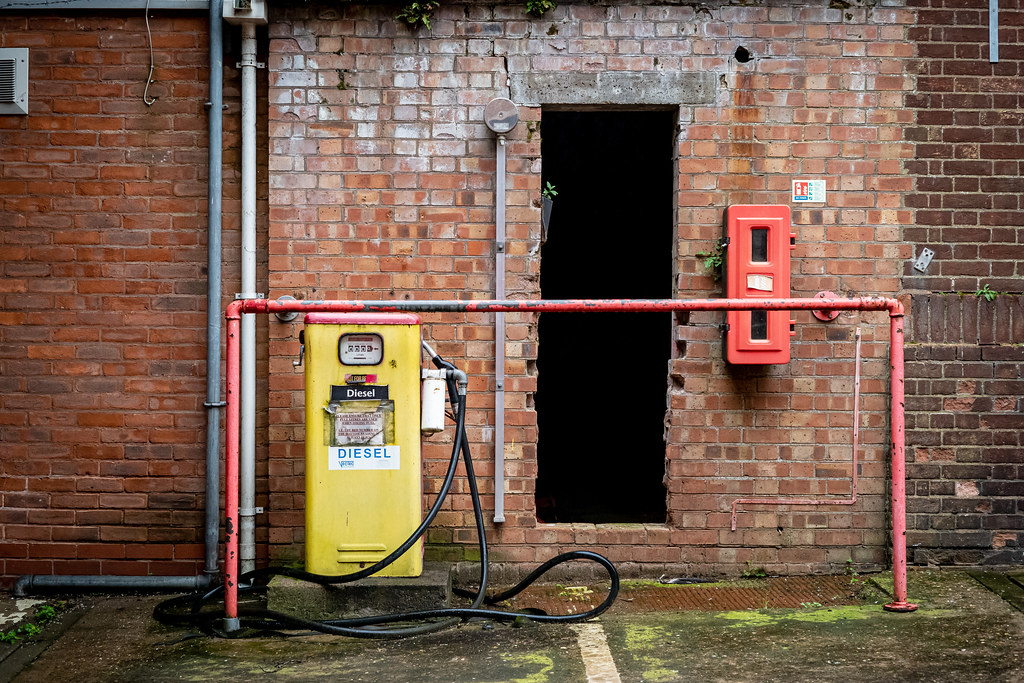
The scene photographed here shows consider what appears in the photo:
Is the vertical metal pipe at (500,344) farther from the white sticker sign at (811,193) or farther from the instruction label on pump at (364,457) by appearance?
the white sticker sign at (811,193)

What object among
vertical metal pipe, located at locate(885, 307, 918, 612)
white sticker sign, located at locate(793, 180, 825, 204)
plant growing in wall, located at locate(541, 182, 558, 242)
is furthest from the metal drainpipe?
vertical metal pipe, located at locate(885, 307, 918, 612)

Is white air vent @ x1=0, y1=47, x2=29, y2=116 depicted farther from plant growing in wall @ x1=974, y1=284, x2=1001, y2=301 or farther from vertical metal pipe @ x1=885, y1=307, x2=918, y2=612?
plant growing in wall @ x1=974, y1=284, x2=1001, y2=301

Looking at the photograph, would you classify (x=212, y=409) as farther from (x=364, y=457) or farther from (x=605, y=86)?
(x=605, y=86)

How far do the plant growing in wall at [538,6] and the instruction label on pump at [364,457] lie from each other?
2.45m

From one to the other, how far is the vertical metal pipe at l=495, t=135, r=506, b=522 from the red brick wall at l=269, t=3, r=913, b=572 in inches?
2.0

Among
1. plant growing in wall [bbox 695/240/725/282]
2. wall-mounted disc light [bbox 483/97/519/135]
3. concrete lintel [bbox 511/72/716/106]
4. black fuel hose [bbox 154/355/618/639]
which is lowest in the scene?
black fuel hose [bbox 154/355/618/639]

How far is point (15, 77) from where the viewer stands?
445 cm

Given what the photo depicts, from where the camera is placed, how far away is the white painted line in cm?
321

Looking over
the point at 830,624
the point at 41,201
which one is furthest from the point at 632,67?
the point at 41,201

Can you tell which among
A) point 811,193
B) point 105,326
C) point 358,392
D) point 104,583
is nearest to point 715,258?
point 811,193

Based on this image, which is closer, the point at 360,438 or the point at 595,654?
the point at 595,654

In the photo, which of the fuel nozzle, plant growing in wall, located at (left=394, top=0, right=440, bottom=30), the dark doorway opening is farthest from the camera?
the dark doorway opening

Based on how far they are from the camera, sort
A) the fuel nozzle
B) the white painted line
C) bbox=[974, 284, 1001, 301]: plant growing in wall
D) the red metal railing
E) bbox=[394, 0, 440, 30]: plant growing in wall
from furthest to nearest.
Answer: bbox=[974, 284, 1001, 301]: plant growing in wall, bbox=[394, 0, 440, 30]: plant growing in wall, the fuel nozzle, the red metal railing, the white painted line

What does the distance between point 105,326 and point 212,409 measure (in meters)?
0.76
